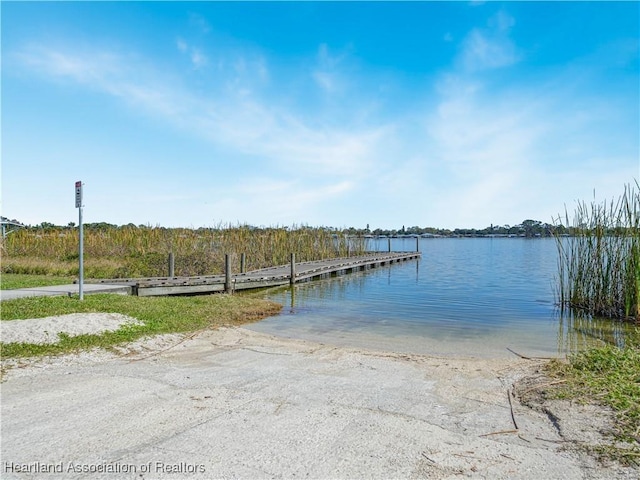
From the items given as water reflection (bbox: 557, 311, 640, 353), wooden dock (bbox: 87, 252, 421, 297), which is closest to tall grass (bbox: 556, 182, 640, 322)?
water reflection (bbox: 557, 311, 640, 353)

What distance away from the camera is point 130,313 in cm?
929

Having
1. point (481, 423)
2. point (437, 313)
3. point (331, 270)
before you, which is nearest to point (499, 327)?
point (437, 313)

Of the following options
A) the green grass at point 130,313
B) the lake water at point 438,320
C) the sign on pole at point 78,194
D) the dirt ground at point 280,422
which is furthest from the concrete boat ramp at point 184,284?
the dirt ground at point 280,422

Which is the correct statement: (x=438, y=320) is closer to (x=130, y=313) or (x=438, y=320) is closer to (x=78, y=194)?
(x=130, y=313)

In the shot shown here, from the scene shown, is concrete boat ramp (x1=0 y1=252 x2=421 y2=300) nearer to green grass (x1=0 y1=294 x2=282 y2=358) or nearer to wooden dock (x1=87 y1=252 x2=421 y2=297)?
wooden dock (x1=87 y1=252 x2=421 y2=297)

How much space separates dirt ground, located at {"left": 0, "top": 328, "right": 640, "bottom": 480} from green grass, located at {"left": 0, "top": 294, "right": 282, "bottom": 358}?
52cm

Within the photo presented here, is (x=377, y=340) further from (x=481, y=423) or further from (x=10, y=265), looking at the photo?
(x=10, y=265)

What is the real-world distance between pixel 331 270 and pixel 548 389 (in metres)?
20.3

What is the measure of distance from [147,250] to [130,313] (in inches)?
588

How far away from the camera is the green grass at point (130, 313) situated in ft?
23.2

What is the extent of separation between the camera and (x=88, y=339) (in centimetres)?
740

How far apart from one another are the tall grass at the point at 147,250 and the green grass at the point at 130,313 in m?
8.26

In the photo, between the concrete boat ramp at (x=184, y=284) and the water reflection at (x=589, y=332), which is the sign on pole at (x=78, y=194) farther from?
the water reflection at (x=589, y=332)

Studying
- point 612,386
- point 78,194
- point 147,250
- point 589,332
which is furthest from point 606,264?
point 147,250
